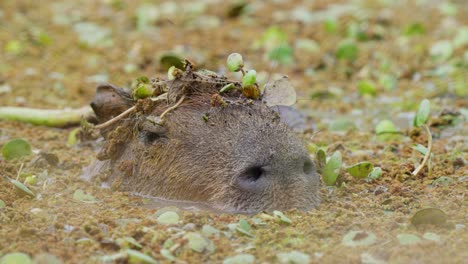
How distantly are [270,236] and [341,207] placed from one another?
2.28ft

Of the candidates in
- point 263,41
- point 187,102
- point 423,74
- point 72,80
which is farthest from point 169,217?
point 263,41

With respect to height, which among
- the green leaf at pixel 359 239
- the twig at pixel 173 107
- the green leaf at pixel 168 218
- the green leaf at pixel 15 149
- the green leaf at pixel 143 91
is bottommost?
the green leaf at pixel 168 218

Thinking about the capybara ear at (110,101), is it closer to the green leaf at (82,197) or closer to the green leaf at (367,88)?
the green leaf at (82,197)

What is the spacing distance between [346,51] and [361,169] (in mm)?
4446

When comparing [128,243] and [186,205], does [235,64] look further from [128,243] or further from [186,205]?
[128,243]

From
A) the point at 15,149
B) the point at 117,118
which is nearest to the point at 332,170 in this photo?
the point at 117,118

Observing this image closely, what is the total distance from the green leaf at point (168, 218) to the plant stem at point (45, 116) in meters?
2.70

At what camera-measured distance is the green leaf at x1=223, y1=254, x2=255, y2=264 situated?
4.23 m

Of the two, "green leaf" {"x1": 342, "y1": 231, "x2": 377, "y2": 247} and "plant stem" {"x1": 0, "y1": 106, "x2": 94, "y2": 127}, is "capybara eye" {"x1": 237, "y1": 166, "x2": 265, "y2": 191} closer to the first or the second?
"green leaf" {"x1": 342, "y1": 231, "x2": 377, "y2": 247}

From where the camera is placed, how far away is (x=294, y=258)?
4211 millimetres

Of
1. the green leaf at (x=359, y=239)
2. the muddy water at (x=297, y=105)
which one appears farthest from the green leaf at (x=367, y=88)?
the green leaf at (x=359, y=239)

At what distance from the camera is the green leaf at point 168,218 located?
15.8 feet

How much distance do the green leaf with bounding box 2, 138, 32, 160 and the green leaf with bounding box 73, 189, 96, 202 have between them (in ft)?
3.01

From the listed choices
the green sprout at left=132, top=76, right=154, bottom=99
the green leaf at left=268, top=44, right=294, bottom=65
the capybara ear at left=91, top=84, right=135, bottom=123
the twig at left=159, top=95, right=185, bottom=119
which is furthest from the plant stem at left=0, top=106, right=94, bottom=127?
the green leaf at left=268, top=44, right=294, bottom=65
